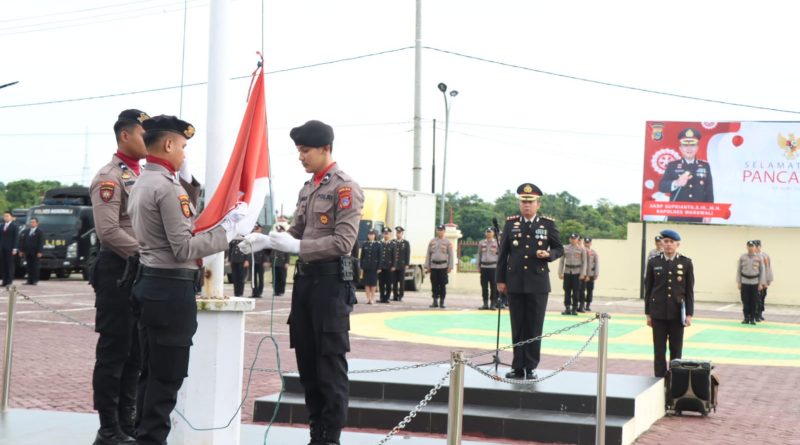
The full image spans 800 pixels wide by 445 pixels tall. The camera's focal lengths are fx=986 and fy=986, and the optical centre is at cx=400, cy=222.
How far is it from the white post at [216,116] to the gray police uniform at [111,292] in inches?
21.1

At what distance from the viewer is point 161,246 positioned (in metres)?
5.71

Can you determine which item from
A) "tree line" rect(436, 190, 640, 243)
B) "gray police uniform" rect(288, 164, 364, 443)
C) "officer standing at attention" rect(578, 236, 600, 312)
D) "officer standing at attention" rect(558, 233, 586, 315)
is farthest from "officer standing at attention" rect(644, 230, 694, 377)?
"tree line" rect(436, 190, 640, 243)

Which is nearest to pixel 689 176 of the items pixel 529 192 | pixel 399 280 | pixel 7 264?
pixel 399 280

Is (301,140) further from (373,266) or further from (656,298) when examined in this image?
(373,266)

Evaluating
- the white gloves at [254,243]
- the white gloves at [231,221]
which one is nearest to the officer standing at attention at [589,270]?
the white gloves at [254,243]

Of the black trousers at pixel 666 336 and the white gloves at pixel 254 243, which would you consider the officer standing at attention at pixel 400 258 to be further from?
the white gloves at pixel 254 243

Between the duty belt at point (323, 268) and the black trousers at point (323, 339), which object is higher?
the duty belt at point (323, 268)

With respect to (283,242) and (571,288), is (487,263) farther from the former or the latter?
(283,242)

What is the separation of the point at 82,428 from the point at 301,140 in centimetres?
296

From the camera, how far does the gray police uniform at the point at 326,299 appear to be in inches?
245

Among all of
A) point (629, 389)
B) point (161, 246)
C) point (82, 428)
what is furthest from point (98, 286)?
point (629, 389)

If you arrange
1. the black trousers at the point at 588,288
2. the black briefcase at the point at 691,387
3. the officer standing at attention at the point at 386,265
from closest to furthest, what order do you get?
the black briefcase at the point at 691,387
the black trousers at the point at 588,288
the officer standing at attention at the point at 386,265

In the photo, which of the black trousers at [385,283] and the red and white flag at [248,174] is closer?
the red and white flag at [248,174]

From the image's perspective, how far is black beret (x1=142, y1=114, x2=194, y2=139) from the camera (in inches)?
227
